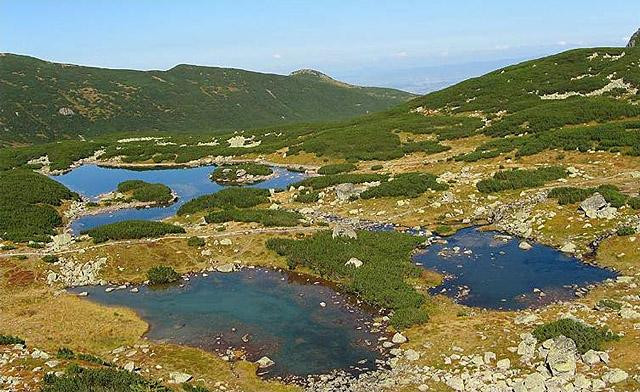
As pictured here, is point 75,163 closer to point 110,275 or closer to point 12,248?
point 12,248

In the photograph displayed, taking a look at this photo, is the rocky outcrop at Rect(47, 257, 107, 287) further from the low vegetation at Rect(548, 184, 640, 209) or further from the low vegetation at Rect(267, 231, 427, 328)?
the low vegetation at Rect(548, 184, 640, 209)

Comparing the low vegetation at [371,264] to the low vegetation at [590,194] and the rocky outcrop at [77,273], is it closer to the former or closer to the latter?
the rocky outcrop at [77,273]

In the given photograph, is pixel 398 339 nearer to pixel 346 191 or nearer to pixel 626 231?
pixel 626 231

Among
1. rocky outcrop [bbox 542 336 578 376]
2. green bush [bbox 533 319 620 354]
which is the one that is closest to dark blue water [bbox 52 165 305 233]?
green bush [bbox 533 319 620 354]

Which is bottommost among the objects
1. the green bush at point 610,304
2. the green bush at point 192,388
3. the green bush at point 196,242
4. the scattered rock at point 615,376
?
the green bush at point 192,388

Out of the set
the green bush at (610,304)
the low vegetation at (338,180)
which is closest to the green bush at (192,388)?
the green bush at (610,304)

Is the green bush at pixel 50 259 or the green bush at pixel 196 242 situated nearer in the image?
the green bush at pixel 50 259
